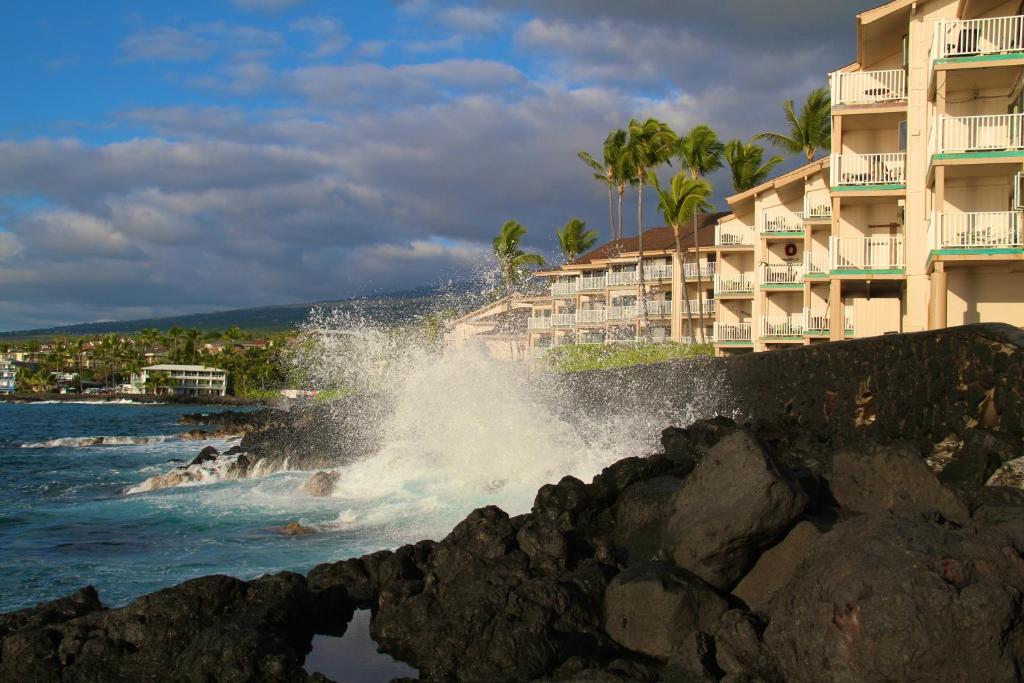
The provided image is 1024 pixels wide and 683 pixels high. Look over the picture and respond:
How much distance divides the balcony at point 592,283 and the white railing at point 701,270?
794 cm

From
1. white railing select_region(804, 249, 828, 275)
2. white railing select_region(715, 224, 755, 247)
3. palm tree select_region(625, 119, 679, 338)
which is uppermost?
palm tree select_region(625, 119, 679, 338)

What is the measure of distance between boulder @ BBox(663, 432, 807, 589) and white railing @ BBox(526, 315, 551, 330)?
55.1m

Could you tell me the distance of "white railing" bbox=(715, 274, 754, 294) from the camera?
4524 centimetres

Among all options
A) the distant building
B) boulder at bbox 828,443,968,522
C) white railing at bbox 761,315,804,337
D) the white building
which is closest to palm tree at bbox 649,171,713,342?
white railing at bbox 761,315,804,337

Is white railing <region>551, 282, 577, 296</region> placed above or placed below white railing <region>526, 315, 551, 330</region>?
above

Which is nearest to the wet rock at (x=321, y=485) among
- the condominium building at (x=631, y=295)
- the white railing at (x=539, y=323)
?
the condominium building at (x=631, y=295)

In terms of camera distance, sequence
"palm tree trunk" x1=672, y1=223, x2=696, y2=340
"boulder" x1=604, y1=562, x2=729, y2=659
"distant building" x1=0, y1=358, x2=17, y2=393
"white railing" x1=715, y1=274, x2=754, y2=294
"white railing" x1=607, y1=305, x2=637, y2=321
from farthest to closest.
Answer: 1. "distant building" x1=0, y1=358, x2=17, y2=393
2. "white railing" x1=607, y1=305, x2=637, y2=321
3. "palm tree trunk" x1=672, y1=223, x2=696, y2=340
4. "white railing" x1=715, y1=274, x2=754, y2=294
5. "boulder" x1=604, y1=562, x2=729, y2=659

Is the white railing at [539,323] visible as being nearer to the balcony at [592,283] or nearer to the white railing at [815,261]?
the balcony at [592,283]

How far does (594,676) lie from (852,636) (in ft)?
6.41

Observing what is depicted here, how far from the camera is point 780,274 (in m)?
39.0

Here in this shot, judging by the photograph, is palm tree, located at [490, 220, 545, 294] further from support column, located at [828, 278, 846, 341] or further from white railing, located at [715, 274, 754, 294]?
support column, located at [828, 278, 846, 341]

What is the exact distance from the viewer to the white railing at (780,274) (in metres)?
38.5

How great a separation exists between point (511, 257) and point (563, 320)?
18.4 m

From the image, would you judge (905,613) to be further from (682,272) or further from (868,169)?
(682,272)
